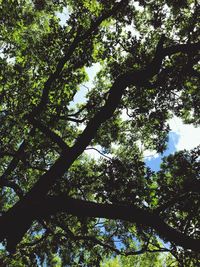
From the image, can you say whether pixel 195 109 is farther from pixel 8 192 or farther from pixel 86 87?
pixel 8 192

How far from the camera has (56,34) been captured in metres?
13.9

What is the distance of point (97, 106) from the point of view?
1602cm

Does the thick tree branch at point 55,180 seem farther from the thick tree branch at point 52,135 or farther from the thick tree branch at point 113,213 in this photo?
the thick tree branch at point 52,135

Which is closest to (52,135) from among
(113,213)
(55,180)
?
(55,180)

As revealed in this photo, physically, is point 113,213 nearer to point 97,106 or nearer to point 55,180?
point 55,180

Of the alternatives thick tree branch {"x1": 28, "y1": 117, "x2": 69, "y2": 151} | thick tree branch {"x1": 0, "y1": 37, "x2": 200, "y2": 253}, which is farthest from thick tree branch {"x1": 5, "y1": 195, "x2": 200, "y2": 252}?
thick tree branch {"x1": 28, "y1": 117, "x2": 69, "y2": 151}

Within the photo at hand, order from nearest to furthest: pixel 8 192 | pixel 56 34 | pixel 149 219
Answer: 1. pixel 149 219
2. pixel 56 34
3. pixel 8 192

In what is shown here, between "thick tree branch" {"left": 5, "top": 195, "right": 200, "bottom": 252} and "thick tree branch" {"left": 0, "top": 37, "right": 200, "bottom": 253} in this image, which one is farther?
"thick tree branch" {"left": 0, "top": 37, "right": 200, "bottom": 253}

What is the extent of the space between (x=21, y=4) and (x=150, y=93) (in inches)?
323

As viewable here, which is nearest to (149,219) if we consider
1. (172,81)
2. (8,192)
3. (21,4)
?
(172,81)

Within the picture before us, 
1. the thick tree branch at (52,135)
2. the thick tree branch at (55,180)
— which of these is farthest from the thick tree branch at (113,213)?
the thick tree branch at (52,135)

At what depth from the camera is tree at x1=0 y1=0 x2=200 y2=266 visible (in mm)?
10328

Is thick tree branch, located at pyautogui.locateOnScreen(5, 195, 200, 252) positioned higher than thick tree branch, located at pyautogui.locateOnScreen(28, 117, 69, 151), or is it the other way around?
thick tree branch, located at pyautogui.locateOnScreen(28, 117, 69, 151)

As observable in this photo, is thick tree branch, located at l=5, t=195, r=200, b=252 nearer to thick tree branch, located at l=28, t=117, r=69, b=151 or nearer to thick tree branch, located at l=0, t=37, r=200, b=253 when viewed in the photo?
thick tree branch, located at l=0, t=37, r=200, b=253
